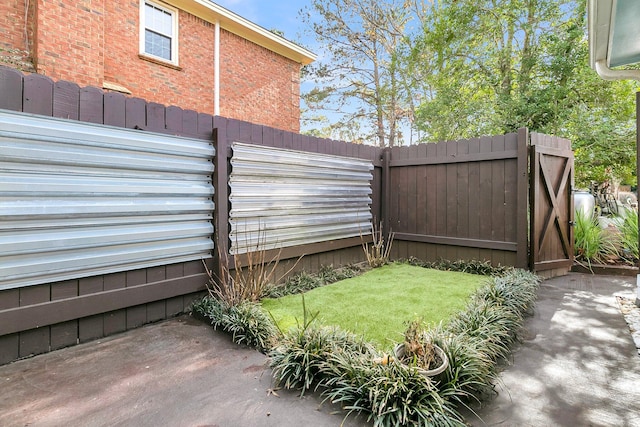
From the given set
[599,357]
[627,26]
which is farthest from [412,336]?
[627,26]

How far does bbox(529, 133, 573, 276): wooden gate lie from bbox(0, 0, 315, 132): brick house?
258 inches

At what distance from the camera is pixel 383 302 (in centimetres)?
326

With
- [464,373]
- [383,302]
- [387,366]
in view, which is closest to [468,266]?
[383,302]

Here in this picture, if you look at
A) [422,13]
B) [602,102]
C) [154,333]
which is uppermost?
[422,13]

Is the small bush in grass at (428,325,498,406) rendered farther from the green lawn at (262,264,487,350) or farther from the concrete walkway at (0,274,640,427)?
the green lawn at (262,264,487,350)

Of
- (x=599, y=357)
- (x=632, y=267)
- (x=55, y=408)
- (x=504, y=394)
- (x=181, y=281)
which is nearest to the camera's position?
(x=55, y=408)

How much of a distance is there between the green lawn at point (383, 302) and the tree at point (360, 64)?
8.20 m

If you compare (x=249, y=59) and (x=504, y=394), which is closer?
(x=504, y=394)

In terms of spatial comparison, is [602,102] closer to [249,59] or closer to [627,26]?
[627,26]

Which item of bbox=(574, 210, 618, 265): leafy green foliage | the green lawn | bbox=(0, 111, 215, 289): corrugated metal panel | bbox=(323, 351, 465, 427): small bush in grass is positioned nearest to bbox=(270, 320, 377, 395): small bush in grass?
bbox=(323, 351, 465, 427): small bush in grass

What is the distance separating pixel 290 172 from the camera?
4.03 m

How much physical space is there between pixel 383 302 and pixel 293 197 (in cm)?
168

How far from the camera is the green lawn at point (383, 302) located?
2686 mm

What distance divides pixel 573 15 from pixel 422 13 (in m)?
4.76
